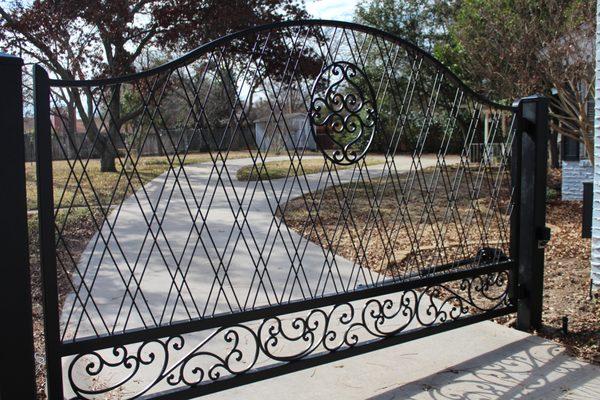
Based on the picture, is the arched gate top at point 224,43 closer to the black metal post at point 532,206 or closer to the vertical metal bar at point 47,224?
the vertical metal bar at point 47,224

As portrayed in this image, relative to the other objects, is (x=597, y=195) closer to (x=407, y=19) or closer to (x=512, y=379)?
(x=512, y=379)

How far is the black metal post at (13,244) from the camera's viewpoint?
233 cm

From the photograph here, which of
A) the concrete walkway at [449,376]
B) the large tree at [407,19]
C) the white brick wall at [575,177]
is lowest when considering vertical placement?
the concrete walkway at [449,376]

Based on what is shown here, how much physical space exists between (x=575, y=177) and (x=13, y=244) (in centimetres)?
1156

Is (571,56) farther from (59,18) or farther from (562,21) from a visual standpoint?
(59,18)

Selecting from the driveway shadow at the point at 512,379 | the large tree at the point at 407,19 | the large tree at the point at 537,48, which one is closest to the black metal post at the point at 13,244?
the driveway shadow at the point at 512,379

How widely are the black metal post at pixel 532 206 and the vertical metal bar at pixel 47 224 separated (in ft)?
10.5

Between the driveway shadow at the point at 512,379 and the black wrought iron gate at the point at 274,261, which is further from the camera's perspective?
the driveway shadow at the point at 512,379

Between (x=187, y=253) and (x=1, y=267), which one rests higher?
(x=1, y=267)

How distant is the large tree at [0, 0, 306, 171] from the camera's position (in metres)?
13.9

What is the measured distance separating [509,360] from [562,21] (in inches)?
320

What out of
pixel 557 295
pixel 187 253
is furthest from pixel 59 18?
pixel 557 295

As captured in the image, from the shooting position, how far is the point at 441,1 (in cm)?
2122

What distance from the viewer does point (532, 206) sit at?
424 centimetres
